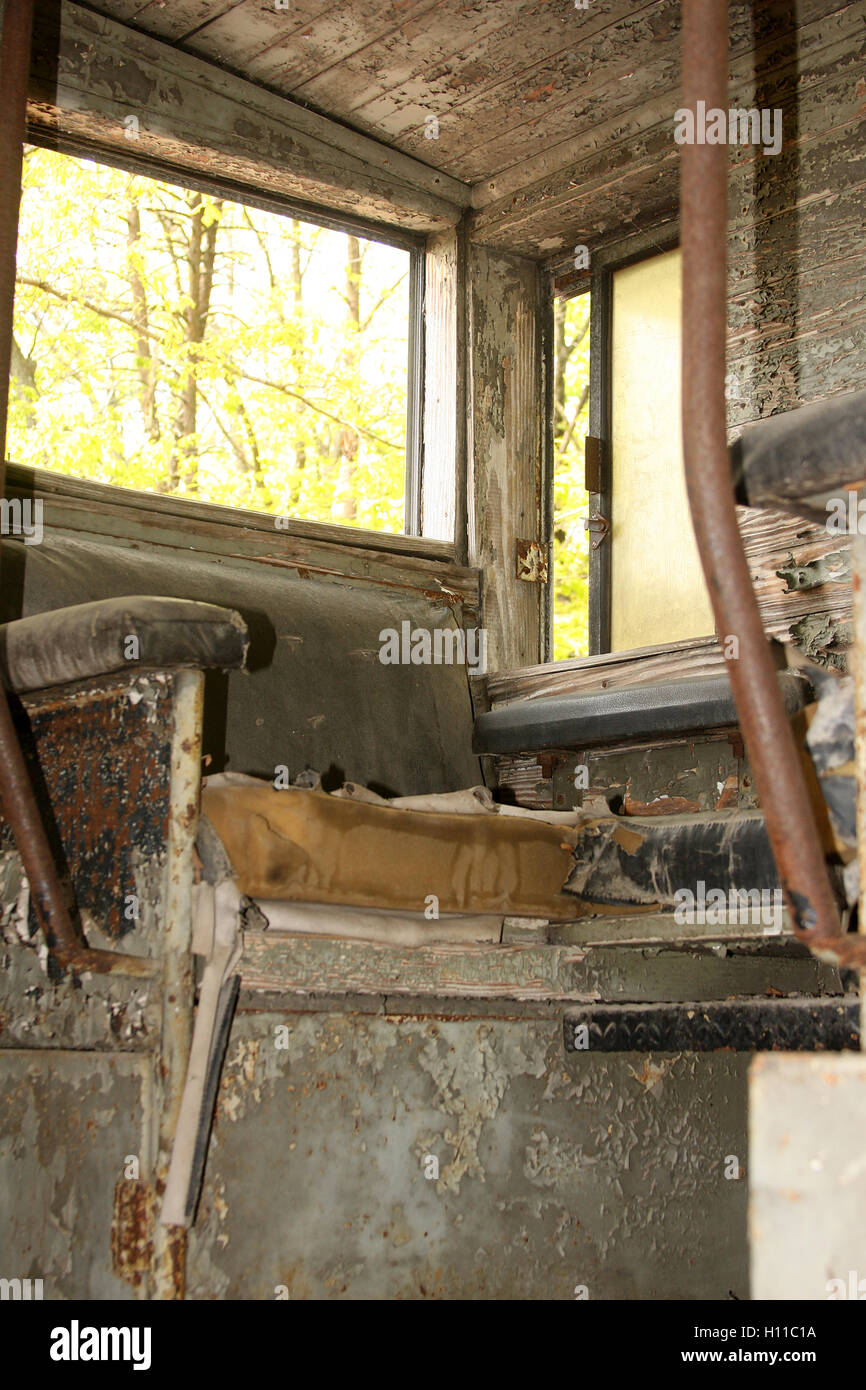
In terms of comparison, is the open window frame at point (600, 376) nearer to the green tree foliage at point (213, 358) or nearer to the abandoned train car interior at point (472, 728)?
the abandoned train car interior at point (472, 728)

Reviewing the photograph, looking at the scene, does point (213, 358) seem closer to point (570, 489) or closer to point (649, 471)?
point (570, 489)

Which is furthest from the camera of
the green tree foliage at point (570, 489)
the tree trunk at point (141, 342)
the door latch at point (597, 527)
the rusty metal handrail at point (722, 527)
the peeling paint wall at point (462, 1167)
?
the green tree foliage at point (570, 489)

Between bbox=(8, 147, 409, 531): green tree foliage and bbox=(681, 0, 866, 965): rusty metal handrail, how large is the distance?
5.76 m

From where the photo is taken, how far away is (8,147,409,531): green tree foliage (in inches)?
260

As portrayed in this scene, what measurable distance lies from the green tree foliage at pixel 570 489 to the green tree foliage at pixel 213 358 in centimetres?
122

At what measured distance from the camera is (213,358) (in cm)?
708

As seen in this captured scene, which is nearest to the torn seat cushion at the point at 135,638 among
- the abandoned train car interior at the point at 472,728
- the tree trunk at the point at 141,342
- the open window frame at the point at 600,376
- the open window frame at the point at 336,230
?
the abandoned train car interior at the point at 472,728

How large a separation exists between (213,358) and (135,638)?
19.9 feet

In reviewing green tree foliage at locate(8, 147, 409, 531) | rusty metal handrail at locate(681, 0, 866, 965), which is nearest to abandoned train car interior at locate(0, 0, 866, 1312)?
rusty metal handrail at locate(681, 0, 866, 965)

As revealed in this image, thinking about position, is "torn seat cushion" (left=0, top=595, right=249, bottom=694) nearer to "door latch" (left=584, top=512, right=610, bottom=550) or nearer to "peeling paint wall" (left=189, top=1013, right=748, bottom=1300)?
"peeling paint wall" (left=189, top=1013, right=748, bottom=1300)

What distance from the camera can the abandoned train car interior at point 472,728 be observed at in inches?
48.4

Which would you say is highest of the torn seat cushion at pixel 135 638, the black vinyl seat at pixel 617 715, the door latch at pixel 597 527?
the door latch at pixel 597 527

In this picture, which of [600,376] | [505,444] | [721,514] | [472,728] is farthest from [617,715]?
[721,514]
